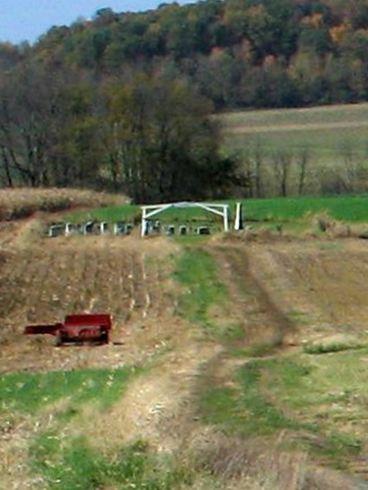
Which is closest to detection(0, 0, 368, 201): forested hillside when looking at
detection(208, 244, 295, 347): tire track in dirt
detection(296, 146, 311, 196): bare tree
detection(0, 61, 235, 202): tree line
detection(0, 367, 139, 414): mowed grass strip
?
detection(0, 61, 235, 202): tree line

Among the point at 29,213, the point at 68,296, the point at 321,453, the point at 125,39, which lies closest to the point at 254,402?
the point at 321,453

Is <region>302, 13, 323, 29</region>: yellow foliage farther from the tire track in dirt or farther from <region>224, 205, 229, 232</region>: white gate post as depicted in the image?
the tire track in dirt

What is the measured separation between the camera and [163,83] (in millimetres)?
72562

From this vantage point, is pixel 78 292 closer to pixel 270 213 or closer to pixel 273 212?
pixel 270 213

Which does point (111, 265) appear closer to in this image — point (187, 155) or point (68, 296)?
point (68, 296)

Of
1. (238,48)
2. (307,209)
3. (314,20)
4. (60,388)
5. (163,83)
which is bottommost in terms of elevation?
(307,209)

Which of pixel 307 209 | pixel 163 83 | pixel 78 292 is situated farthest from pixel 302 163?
pixel 78 292

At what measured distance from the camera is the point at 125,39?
4230 inches

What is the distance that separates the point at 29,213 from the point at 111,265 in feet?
67.6

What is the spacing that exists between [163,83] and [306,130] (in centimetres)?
1615

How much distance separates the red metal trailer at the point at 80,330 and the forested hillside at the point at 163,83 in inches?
1721

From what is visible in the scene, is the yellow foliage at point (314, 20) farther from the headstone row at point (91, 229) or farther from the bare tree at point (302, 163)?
the headstone row at point (91, 229)

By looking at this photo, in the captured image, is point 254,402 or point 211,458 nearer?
point 211,458

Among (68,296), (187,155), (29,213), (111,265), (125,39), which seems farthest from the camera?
(125,39)
